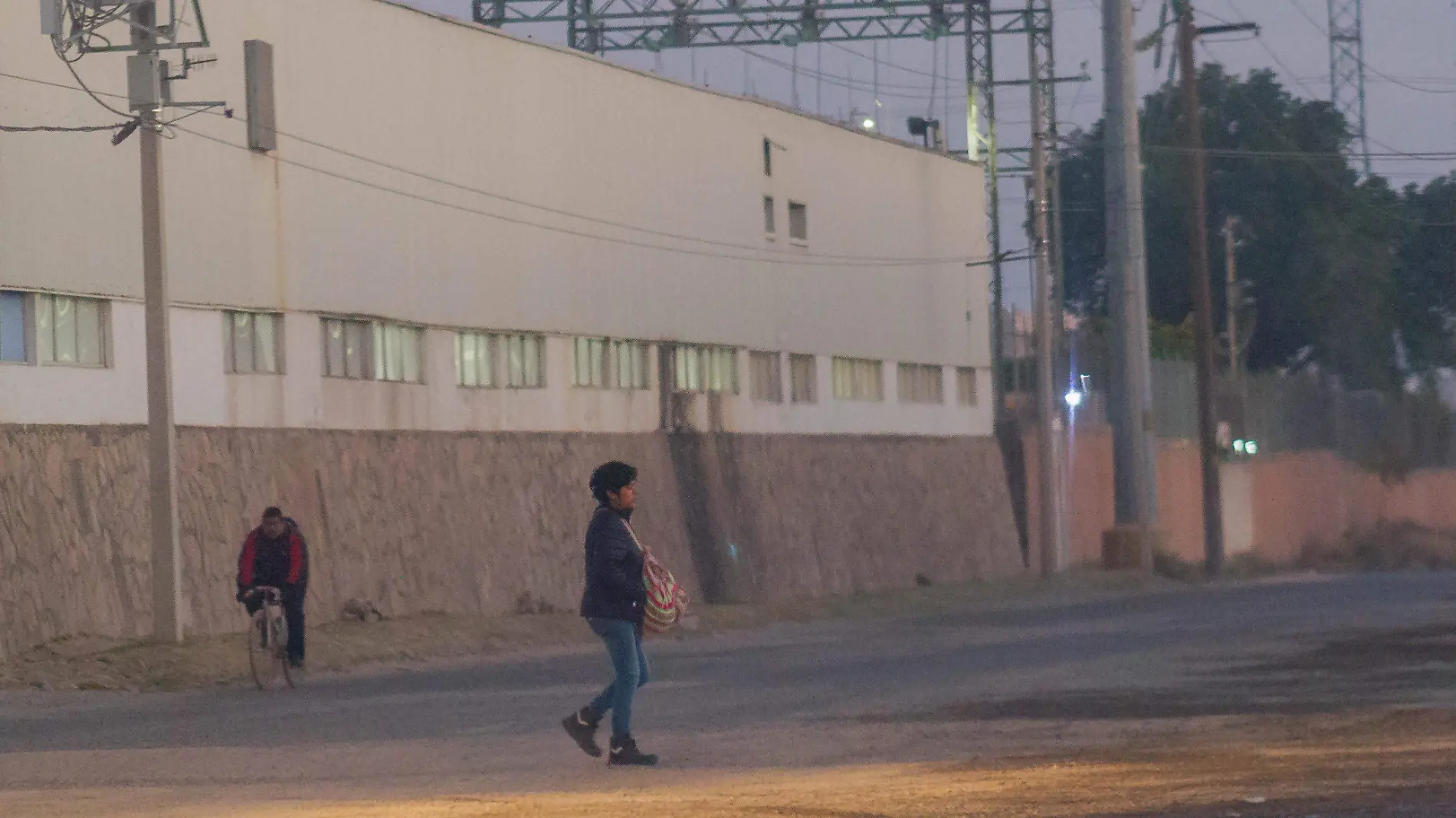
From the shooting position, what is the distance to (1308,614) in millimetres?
32656

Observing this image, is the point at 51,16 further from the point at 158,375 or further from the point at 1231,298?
the point at 1231,298

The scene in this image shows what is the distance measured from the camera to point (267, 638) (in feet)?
70.9

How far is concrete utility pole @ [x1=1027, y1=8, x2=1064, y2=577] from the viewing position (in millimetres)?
44031

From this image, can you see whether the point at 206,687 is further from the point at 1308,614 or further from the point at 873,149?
the point at 873,149

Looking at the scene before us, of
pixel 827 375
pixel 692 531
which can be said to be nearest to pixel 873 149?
pixel 827 375

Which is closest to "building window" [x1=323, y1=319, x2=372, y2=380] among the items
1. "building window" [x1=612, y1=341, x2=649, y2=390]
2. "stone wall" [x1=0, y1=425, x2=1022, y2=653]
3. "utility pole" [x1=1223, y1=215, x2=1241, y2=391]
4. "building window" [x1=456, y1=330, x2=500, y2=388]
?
"stone wall" [x1=0, y1=425, x2=1022, y2=653]

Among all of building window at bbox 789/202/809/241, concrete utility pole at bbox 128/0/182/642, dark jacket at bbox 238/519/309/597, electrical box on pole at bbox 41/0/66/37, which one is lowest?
dark jacket at bbox 238/519/309/597

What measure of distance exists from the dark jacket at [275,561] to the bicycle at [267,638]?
142 mm

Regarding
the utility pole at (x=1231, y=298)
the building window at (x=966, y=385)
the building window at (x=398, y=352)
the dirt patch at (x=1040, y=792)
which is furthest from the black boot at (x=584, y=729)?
the utility pole at (x=1231, y=298)

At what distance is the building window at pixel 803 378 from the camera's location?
4578 cm

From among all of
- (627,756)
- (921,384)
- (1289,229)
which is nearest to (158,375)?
(627,756)

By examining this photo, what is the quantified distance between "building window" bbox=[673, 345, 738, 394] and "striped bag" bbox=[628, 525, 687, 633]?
27531mm

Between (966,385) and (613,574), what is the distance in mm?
41350

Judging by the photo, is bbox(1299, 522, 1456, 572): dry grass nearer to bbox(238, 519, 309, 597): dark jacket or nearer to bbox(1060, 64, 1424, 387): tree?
bbox(1060, 64, 1424, 387): tree
